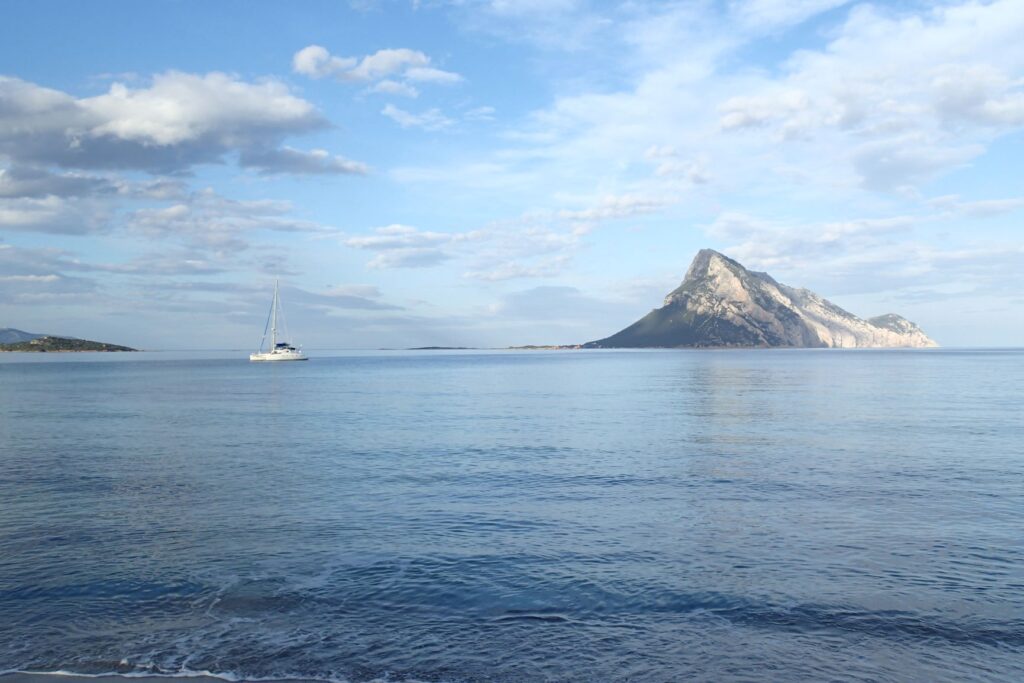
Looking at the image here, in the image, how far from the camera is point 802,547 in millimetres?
26047

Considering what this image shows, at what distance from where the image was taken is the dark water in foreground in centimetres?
1753

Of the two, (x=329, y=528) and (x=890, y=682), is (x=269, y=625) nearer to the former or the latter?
(x=329, y=528)

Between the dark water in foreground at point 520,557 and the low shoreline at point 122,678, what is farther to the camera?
the dark water in foreground at point 520,557

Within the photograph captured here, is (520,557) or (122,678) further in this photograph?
(520,557)

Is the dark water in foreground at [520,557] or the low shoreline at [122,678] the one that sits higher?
the dark water in foreground at [520,557]

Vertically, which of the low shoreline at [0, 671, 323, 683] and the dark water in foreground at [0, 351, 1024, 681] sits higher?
the dark water in foreground at [0, 351, 1024, 681]

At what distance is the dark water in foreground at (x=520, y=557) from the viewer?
57.5 feet

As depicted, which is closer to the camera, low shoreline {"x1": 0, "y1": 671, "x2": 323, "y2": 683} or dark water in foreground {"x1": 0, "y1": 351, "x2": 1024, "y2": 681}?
low shoreline {"x1": 0, "y1": 671, "x2": 323, "y2": 683}

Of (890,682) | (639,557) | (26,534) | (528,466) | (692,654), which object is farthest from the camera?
(528,466)

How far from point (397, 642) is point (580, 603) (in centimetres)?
554

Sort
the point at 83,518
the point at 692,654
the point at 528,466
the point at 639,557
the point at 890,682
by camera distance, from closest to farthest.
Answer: the point at 890,682
the point at 692,654
the point at 639,557
the point at 83,518
the point at 528,466

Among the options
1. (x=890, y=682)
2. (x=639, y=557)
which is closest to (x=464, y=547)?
(x=639, y=557)

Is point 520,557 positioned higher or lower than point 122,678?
higher

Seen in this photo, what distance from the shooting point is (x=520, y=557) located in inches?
990
